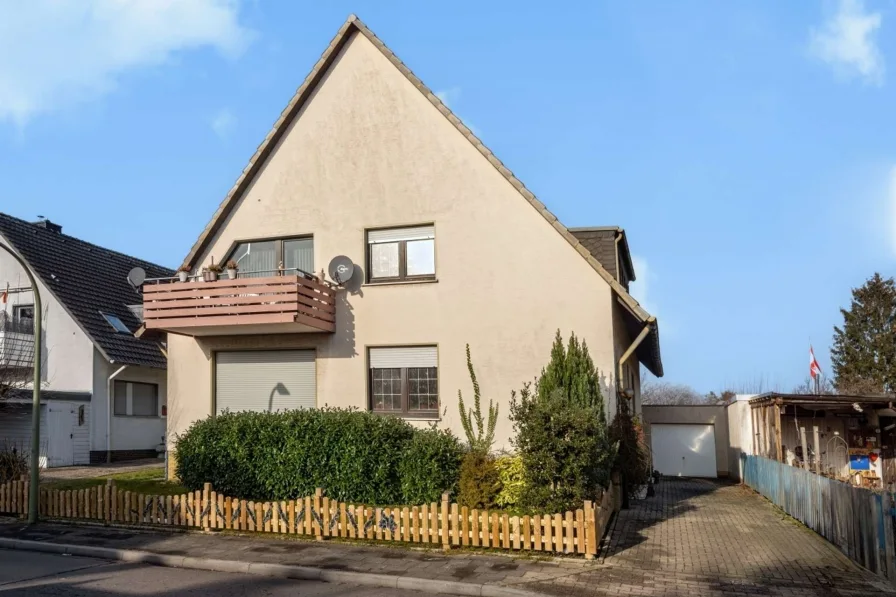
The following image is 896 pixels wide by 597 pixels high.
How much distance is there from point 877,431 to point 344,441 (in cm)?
1880

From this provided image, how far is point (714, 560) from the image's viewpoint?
1138 cm

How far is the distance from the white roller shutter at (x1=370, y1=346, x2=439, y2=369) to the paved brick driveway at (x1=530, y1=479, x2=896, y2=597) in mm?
5125

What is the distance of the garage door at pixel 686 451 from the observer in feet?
94.1

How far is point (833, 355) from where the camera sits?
47.2 metres

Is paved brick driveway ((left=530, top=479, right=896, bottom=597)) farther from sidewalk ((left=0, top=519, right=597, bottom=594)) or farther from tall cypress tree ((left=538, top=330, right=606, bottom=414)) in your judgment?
tall cypress tree ((left=538, top=330, right=606, bottom=414))

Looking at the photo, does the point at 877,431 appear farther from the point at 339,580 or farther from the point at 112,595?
the point at 112,595

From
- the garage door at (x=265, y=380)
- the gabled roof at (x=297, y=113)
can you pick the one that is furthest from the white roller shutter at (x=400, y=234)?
the garage door at (x=265, y=380)

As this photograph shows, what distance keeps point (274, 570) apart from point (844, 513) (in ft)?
28.2

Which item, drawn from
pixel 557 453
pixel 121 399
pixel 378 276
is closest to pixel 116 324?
pixel 121 399

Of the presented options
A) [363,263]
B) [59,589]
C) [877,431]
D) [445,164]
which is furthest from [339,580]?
[877,431]

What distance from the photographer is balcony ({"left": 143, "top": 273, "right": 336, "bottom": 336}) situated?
622 inches

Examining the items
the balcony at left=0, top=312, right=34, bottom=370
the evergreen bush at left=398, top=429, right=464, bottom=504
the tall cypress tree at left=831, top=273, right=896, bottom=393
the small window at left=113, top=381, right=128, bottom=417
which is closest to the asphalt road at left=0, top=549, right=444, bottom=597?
the evergreen bush at left=398, top=429, right=464, bottom=504

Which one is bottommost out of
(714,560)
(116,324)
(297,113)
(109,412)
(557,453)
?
(714,560)

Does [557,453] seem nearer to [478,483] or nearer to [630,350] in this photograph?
[478,483]
